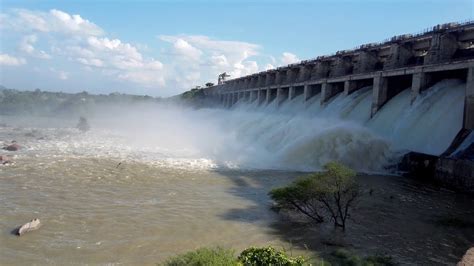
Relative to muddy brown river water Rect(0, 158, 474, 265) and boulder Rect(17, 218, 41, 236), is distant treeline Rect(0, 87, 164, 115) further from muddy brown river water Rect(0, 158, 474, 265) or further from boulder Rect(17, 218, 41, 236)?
boulder Rect(17, 218, 41, 236)

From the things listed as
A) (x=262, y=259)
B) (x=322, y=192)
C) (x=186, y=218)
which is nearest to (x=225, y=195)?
(x=186, y=218)

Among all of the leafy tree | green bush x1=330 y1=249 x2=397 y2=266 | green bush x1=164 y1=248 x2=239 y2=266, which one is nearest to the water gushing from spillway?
the leafy tree

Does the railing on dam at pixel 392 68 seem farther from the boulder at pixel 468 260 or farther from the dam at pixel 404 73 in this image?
the boulder at pixel 468 260

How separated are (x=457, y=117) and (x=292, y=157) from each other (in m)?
9.94

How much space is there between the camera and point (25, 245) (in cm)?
1236

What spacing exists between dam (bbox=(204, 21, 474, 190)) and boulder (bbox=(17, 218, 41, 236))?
56.3 ft

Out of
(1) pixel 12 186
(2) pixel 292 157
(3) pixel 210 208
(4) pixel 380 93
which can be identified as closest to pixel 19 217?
(1) pixel 12 186

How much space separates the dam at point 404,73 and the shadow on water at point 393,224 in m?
2.63

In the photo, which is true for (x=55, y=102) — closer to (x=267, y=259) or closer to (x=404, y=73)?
(x=404, y=73)

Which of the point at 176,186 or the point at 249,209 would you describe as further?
the point at 176,186

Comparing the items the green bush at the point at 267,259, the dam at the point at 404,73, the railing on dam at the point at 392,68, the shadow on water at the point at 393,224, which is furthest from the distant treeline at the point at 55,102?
the green bush at the point at 267,259

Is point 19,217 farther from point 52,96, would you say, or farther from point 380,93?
point 52,96

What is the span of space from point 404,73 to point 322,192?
54.4 ft

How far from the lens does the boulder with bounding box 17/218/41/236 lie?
43.3 feet
